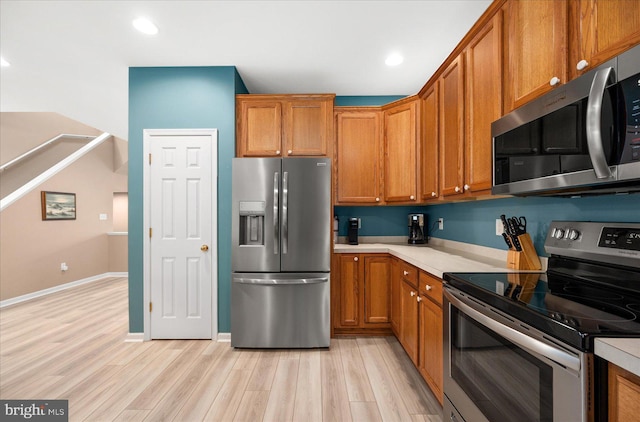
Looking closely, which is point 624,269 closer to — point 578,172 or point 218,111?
point 578,172

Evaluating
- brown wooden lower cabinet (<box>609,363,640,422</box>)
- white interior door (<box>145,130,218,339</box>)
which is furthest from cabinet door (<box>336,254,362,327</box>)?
brown wooden lower cabinet (<box>609,363,640,422</box>)

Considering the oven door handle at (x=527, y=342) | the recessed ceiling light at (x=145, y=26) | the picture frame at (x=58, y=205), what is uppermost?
the recessed ceiling light at (x=145, y=26)

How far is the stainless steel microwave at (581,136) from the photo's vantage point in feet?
3.23

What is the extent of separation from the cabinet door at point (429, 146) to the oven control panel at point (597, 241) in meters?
1.09

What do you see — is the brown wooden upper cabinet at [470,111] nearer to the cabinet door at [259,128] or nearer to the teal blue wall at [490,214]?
the teal blue wall at [490,214]

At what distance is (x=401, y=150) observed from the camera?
3.21 m

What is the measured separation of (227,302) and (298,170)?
1489 millimetres

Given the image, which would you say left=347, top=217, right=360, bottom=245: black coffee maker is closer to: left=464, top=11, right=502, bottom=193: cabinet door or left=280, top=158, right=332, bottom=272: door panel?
left=280, top=158, right=332, bottom=272: door panel

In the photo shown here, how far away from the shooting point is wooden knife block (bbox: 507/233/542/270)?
1.77 m

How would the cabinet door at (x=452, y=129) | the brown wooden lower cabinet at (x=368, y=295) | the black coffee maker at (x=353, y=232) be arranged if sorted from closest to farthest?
the cabinet door at (x=452, y=129) → the brown wooden lower cabinet at (x=368, y=295) → the black coffee maker at (x=353, y=232)

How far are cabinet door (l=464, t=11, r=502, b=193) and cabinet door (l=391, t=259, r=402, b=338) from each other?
109 centimetres

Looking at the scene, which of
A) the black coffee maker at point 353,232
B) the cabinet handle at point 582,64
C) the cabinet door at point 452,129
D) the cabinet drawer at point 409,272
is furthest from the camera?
the black coffee maker at point 353,232

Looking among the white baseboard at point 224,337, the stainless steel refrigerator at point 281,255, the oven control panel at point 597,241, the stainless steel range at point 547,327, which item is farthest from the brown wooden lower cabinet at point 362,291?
the oven control panel at point 597,241

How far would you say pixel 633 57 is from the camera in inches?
37.8
